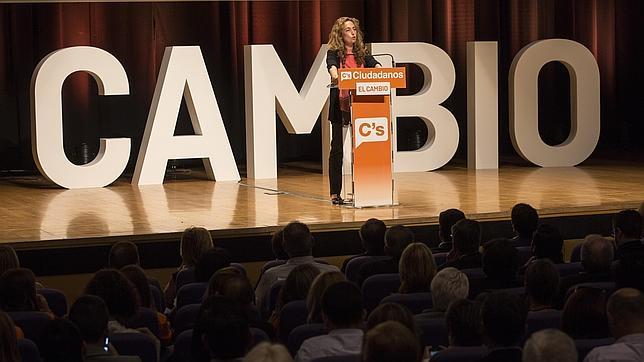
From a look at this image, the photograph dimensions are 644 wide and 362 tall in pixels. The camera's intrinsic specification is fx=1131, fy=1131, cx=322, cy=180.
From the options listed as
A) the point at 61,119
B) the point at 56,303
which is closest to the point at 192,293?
the point at 56,303

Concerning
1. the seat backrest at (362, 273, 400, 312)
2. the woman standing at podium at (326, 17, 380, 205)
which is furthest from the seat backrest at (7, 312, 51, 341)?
the woman standing at podium at (326, 17, 380, 205)

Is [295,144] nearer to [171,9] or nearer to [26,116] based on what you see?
[171,9]

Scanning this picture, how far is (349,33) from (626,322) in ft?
16.0

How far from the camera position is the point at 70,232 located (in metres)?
7.46

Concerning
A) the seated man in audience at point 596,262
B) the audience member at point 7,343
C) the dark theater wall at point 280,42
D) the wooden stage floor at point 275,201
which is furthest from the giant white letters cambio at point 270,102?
the audience member at point 7,343

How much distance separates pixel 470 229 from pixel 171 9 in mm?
8177

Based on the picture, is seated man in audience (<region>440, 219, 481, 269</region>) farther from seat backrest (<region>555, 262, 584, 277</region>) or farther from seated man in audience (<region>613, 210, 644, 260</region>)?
seated man in audience (<region>613, 210, 644, 260</region>)

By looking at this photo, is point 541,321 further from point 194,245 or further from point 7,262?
point 7,262

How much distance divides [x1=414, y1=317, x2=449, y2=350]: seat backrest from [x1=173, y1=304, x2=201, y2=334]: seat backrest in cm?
97

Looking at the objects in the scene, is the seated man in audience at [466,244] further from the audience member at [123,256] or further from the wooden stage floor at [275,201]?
the wooden stage floor at [275,201]

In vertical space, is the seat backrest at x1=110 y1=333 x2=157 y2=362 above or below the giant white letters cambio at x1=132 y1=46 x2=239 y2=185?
below

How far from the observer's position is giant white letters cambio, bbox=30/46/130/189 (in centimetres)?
1059

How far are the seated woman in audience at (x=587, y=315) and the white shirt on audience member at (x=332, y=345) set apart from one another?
0.73 metres

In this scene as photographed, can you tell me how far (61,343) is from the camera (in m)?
3.55
